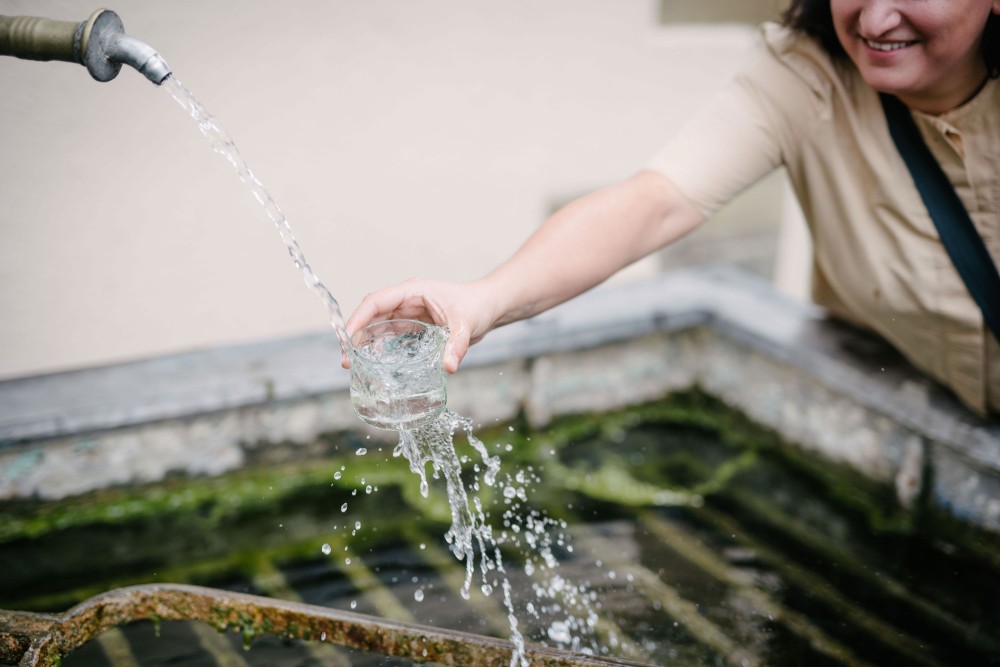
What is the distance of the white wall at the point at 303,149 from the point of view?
3090 millimetres

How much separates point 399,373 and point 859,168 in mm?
1491

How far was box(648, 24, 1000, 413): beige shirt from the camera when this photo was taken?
2.22 metres

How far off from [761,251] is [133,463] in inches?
158

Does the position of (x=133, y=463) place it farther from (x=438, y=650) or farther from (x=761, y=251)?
(x=761, y=251)

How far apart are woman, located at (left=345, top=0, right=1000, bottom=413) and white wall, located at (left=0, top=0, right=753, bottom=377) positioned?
65.4 inches

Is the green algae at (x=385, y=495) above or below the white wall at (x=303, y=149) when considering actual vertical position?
below

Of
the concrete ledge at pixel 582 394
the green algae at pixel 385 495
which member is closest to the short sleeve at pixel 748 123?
the concrete ledge at pixel 582 394

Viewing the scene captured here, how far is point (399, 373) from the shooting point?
1695 millimetres

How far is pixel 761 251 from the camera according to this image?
542 centimetres

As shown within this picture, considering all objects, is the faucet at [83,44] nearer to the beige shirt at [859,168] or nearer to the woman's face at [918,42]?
the beige shirt at [859,168]

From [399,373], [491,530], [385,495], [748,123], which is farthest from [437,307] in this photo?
[385,495]

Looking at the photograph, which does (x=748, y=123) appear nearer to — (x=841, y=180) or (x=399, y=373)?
(x=841, y=180)

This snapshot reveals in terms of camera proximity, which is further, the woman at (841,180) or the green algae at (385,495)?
the green algae at (385,495)

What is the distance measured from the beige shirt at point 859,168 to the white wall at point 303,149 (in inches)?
64.8
